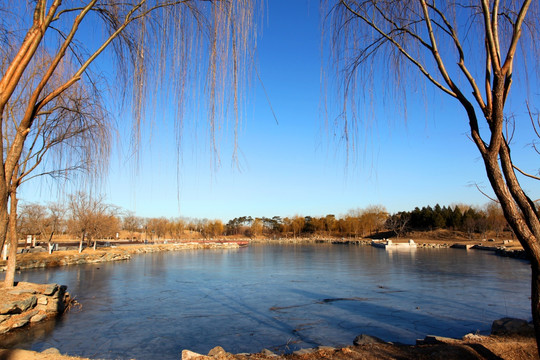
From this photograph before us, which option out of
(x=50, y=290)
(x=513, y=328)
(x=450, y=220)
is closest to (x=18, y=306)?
(x=50, y=290)

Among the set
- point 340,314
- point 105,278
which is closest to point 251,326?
point 340,314

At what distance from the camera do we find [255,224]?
10438cm

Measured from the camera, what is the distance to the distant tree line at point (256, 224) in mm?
35000

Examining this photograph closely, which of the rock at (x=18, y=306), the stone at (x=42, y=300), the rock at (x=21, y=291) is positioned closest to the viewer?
the rock at (x=18, y=306)

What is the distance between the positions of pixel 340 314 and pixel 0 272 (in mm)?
20246

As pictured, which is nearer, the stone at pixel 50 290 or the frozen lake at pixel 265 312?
the frozen lake at pixel 265 312

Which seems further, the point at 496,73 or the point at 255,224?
the point at 255,224

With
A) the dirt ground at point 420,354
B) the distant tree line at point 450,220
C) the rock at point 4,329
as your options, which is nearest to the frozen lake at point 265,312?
the rock at point 4,329

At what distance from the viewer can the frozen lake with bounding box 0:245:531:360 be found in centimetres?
812

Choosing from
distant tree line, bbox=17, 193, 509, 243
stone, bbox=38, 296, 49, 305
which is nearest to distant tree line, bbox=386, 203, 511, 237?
distant tree line, bbox=17, 193, 509, 243

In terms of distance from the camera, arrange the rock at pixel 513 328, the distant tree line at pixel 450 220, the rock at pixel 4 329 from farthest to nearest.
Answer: the distant tree line at pixel 450 220 < the rock at pixel 4 329 < the rock at pixel 513 328

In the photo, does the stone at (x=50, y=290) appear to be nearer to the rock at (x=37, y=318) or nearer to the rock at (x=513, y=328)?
the rock at (x=37, y=318)

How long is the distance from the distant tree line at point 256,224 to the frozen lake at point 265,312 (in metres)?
18.0

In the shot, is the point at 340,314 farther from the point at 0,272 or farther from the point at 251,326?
the point at 0,272
